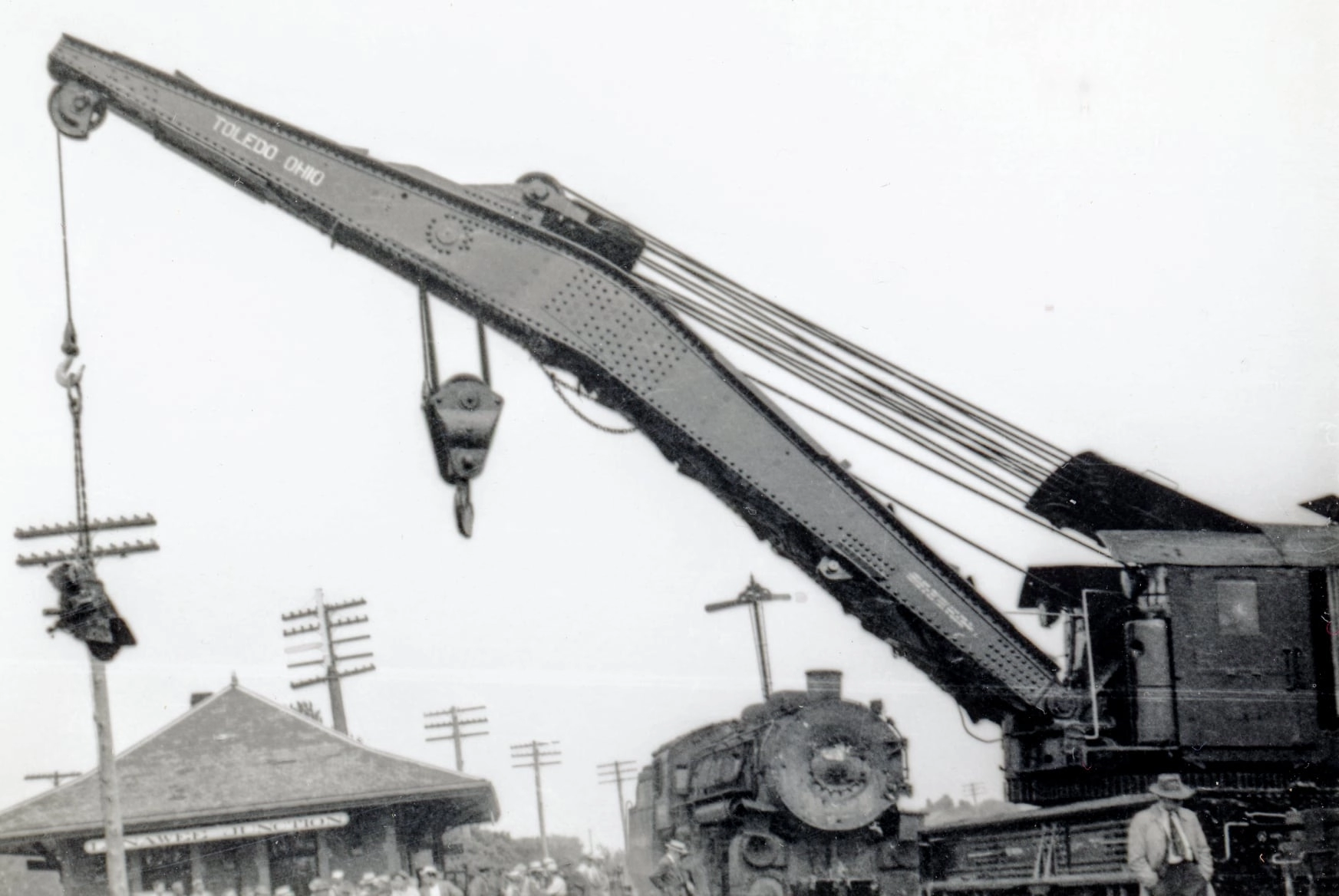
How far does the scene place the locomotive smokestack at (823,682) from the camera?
14.7 meters

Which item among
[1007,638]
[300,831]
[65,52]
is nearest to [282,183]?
[65,52]

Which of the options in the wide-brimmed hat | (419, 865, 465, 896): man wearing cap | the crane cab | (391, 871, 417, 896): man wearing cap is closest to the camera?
the wide-brimmed hat

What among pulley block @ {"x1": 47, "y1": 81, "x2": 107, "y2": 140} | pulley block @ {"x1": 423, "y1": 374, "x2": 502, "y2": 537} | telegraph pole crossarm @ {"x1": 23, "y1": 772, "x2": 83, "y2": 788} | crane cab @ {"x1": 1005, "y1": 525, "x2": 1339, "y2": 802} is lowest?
telegraph pole crossarm @ {"x1": 23, "y1": 772, "x2": 83, "y2": 788}

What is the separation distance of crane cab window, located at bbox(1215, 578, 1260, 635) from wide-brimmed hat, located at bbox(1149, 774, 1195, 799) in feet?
4.88

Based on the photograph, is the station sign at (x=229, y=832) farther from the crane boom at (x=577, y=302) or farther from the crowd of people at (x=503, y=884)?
the crane boom at (x=577, y=302)

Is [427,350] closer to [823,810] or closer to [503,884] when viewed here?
[823,810]

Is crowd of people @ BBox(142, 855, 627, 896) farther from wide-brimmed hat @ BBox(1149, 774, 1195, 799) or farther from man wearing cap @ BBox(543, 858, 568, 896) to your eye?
wide-brimmed hat @ BBox(1149, 774, 1195, 799)

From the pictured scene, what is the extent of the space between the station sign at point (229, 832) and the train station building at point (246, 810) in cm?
2

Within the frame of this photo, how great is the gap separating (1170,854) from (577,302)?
16.7 ft

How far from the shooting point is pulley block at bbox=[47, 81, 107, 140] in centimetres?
839

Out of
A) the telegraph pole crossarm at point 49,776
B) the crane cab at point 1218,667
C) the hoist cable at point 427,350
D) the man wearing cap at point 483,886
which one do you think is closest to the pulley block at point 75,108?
the hoist cable at point 427,350

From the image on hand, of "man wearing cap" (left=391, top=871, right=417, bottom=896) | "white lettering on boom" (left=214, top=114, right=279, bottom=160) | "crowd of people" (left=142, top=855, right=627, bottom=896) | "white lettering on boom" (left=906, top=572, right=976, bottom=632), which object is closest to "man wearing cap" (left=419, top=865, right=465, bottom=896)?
"crowd of people" (left=142, top=855, right=627, bottom=896)

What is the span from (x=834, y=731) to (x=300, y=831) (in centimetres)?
1380

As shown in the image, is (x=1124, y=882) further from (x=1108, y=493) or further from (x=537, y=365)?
(x=537, y=365)
